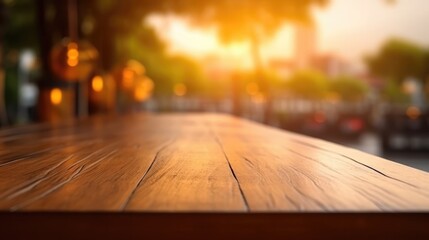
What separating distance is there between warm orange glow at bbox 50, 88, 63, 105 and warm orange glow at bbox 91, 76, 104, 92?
1851 millimetres

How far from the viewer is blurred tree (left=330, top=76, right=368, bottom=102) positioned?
2296 inches

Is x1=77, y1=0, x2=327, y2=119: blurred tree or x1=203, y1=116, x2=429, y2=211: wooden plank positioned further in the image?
x1=77, y1=0, x2=327, y2=119: blurred tree

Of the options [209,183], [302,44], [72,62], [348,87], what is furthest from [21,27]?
[348,87]

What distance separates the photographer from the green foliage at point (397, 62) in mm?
44625

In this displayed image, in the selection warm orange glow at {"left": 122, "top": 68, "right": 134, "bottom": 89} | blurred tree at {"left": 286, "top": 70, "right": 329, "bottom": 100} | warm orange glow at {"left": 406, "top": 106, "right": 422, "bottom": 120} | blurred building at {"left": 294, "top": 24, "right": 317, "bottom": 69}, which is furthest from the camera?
blurred building at {"left": 294, "top": 24, "right": 317, "bottom": 69}

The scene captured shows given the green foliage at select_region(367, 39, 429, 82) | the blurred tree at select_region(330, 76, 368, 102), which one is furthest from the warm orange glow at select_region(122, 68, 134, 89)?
the blurred tree at select_region(330, 76, 368, 102)

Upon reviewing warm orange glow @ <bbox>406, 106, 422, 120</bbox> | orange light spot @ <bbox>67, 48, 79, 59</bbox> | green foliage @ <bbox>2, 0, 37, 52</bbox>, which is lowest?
warm orange glow @ <bbox>406, 106, 422, 120</bbox>

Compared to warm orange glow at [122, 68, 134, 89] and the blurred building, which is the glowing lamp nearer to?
warm orange glow at [122, 68, 134, 89]

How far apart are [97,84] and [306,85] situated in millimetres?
41934

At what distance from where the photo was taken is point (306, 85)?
51906 mm

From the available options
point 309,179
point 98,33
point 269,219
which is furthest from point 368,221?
point 98,33

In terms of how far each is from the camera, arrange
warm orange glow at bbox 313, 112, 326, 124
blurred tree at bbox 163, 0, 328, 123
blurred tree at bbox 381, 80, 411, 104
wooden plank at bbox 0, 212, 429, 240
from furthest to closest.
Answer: blurred tree at bbox 381, 80, 411, 104 < warm orange glow at bbox 313, 112, 326, 124 < blurred tree at bbox 163, 0, 328, 123 < wooden plank at bbox 0, 212, 429, 240

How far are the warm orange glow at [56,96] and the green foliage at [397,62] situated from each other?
37.3 meters

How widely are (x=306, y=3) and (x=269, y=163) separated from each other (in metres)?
11.0
